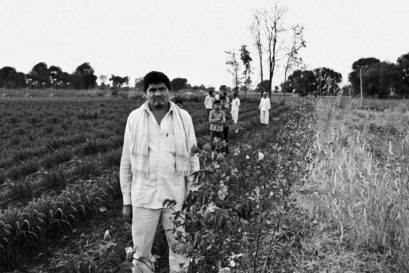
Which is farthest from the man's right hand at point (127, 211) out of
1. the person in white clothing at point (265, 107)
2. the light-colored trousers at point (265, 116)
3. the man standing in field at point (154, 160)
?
the light-colored trousers at point (265, 116)

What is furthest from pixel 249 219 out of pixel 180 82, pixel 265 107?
pixel 180 82

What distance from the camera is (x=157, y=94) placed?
6.93 feet

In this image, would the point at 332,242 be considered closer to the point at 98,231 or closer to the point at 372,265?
→ the point at 372,265

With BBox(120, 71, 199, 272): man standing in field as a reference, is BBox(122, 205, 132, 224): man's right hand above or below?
below

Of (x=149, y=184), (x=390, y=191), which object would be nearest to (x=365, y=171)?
(x=390, y=191)

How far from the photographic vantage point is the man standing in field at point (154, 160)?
209cm

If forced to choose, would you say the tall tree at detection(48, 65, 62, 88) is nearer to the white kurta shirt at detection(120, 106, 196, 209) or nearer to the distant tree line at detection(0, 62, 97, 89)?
the distant tree line at detection(0, 62, 97, 89)

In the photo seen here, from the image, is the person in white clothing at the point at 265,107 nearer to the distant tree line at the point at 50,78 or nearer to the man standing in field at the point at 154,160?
the man standing in field at the point at 154,160

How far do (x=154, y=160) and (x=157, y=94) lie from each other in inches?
18.0

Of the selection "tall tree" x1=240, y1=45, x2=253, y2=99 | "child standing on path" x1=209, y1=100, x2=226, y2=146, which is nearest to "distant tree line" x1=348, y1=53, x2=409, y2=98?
"tall tree" x1=240, y1=45, x2=253, y2=99

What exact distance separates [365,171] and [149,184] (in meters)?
2.75

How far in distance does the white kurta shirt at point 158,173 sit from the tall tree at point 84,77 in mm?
62858

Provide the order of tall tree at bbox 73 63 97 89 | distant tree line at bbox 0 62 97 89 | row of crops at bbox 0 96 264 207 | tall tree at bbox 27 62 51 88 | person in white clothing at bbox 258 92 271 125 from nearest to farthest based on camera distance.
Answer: row of crops at bbox 0 96 264 207 → person in white clothing at bbox 258 92 271 125 → distant tree line at bbox 0 62 97 89 → tall tree at bbox 27 62 51 88 → tall tree at bbox 73 63 97 89

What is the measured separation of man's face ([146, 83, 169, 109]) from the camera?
212 centimetres
